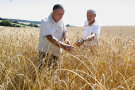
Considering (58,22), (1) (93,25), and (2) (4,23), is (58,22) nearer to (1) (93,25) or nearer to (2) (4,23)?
(1) (93,25)

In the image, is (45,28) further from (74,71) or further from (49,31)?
(74,71)

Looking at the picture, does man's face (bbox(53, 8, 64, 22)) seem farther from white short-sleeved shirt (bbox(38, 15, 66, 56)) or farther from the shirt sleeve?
the shirt sleeve

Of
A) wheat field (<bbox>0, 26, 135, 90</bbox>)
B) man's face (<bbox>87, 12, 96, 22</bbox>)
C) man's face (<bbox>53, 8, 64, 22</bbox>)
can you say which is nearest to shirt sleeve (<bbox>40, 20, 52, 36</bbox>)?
man's face (<bbox>53, 8, 64, 22</bbox>)

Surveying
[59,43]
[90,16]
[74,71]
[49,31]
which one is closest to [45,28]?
[49,31]

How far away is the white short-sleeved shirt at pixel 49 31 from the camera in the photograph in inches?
92.9

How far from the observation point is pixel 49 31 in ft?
7.70

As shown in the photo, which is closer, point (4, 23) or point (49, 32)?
point (49, 32)

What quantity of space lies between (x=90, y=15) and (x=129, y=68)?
136 centimetres

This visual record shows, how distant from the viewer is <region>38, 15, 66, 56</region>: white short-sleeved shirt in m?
2.36

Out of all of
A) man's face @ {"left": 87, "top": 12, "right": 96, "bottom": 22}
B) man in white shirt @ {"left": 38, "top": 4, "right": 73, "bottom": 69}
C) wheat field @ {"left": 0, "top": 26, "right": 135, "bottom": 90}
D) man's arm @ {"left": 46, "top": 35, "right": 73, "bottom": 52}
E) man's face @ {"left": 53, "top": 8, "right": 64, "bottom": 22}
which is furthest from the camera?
man's face @ {"left": 87, "top": 12, "right": 96, "bottom": 22}

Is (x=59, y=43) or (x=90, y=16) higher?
(x=90, y=16)

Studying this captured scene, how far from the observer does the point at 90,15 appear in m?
3.11

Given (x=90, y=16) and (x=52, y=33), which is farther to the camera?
(x=90, y=16)

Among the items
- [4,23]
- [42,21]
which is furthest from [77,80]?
[4,23]
